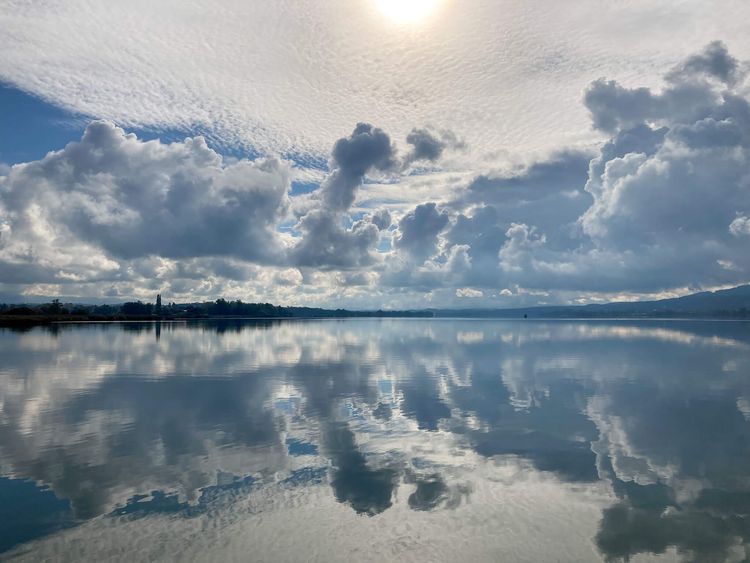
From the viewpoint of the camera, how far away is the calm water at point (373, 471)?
53.8ft

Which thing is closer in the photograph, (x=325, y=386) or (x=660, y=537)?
(x=660, y=537)

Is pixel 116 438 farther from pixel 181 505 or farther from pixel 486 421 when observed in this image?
pixel 486 421

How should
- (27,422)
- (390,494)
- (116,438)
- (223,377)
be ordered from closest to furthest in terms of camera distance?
(390,494)
(116,438)
(27,422)
(223,377)

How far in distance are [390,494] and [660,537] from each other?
9.60 metres

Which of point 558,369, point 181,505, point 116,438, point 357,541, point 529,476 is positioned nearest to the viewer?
point 357,541

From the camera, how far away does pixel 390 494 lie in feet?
66.5

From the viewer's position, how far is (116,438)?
28.3 meters

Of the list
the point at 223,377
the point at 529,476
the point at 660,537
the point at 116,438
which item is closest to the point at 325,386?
the point at 223,377

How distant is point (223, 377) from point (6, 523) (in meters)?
36.2

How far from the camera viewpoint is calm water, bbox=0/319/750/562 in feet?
53.8

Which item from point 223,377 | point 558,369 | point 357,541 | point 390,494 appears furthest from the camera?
point 558,369

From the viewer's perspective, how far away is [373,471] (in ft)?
75.2

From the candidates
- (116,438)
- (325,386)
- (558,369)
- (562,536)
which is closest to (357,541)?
(562,536)

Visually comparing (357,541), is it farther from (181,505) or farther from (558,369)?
(558,369)
